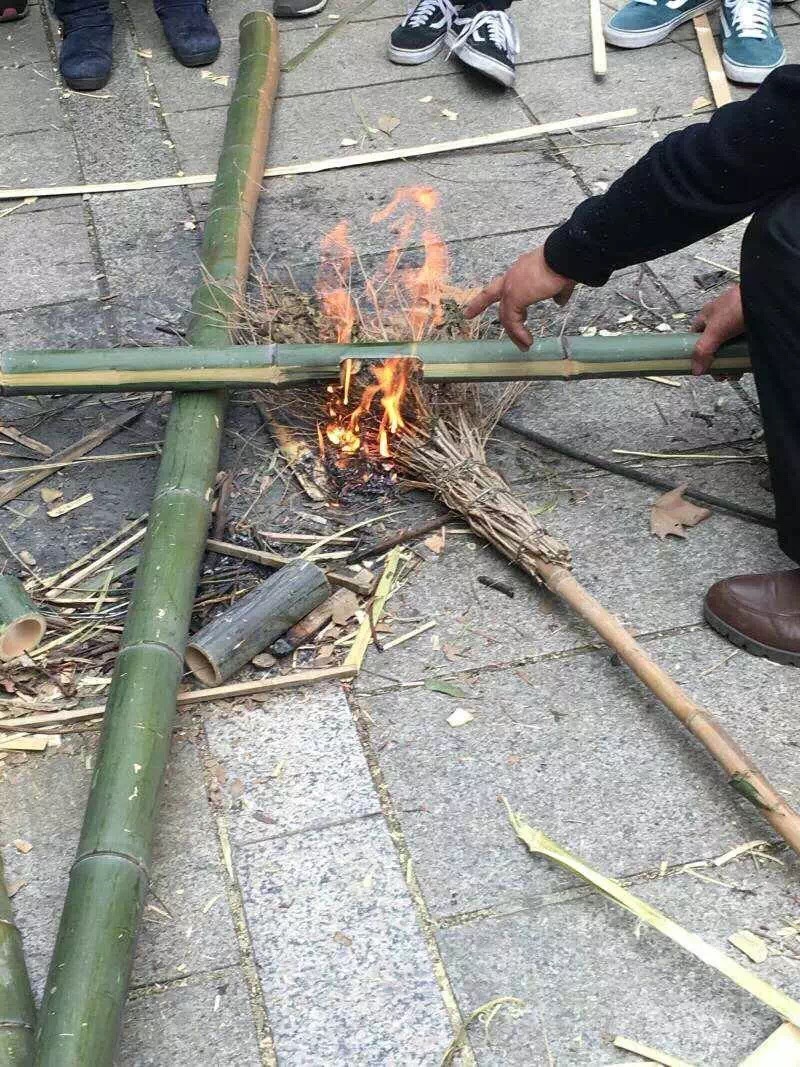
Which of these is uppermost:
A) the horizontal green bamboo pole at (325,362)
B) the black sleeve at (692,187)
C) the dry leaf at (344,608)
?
the black sleeve at (692,187)

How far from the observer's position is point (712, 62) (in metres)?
5.60

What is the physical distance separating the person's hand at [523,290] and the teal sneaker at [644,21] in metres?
3.05

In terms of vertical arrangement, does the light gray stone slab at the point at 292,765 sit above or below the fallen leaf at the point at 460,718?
below

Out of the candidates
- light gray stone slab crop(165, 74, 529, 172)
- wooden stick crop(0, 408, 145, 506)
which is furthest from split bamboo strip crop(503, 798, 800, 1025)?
light gray stone slab crop(165, 74, 529, 172)

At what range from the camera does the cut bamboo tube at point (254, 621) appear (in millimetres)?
2990

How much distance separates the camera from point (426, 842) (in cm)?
267

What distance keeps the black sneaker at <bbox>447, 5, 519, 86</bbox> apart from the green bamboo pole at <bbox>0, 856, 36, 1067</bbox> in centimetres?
424

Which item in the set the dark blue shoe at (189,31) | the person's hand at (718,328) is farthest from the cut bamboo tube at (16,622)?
the dark blue shoe at (189,31)

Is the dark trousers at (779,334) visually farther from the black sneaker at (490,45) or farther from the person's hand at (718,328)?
the black sneaker at (490,45)

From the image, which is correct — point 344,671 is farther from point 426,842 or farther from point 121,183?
point 121,183

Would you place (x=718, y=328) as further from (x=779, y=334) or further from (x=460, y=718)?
(x=460, y=718)

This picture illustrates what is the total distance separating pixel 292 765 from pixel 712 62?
13.6ft

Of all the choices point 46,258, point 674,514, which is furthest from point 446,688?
point 46,258

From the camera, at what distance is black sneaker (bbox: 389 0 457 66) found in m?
5.75
